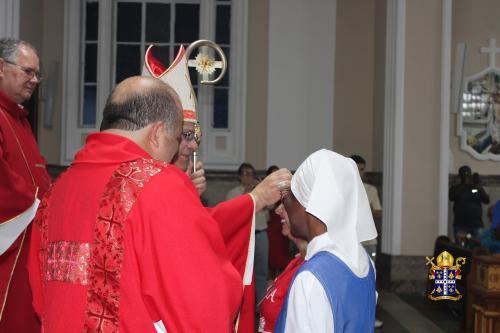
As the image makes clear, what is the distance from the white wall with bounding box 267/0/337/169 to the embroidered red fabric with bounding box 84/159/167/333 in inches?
371

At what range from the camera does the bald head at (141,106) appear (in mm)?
2141

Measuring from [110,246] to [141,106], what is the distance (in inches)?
16.8

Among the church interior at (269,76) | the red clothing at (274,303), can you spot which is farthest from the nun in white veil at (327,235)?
the church interior at (269,76)

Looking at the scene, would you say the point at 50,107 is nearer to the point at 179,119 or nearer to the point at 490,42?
the point at 490,42

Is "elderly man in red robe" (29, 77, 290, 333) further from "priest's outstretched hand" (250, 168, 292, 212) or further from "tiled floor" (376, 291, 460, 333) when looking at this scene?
"tiled floor" (376, 291, 460, 333)

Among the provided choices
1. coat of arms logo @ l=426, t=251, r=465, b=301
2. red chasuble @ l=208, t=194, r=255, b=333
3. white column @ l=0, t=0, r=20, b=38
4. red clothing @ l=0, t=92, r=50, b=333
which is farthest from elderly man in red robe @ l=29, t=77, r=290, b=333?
white column @ l=0, t=0, r=20, b=38

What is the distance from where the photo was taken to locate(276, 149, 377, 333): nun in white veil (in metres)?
2.25

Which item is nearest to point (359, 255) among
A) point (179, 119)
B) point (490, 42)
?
point (179, 119)

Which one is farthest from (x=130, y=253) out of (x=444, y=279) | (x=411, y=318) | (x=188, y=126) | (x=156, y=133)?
(x=411, y=318)

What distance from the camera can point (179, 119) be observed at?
219cm

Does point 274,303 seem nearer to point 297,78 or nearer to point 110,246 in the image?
point 110,246

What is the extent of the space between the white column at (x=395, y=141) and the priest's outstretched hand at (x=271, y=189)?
6.93m

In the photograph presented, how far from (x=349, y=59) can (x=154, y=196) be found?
32.7 feet

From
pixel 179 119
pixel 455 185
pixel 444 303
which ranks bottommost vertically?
pixel 444 303
